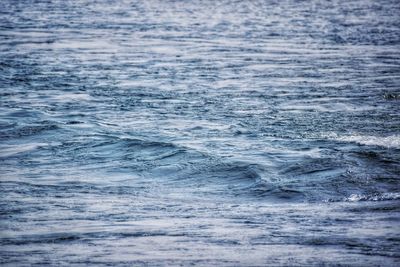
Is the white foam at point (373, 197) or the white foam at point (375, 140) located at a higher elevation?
the white foam at point (373, 197)

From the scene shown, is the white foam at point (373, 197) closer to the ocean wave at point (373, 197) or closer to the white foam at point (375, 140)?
the ocean wave at point (373, 197)

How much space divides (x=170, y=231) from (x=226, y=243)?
2.24 feet

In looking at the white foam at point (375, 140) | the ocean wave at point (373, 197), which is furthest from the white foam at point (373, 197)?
the white foam at point (375, 140)

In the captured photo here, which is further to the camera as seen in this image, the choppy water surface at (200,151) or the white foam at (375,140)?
the white foam at (375,140)

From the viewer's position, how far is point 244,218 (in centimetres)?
909

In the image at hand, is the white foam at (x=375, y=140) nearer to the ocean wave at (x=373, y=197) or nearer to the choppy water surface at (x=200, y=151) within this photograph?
the choppy water surface at (x=200, y=151)

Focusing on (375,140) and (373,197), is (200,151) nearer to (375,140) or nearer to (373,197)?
(375,140)

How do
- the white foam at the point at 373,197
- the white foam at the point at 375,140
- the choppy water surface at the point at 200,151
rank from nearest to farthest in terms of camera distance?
the choppy water surface at the point at 200,151
the white foam at the point at 373,197
the white foam at the point at 375,140

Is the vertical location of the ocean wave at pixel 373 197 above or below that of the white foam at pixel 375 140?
above

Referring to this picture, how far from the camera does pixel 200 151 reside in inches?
494

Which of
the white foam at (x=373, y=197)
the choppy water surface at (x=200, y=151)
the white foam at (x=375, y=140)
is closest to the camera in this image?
the choppy water surface at (x=200, y=151)

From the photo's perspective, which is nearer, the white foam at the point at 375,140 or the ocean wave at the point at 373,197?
the ocean wave at the point at 373,197

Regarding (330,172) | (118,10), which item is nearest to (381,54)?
(330,172)

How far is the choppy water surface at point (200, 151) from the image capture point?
8.21 meters
